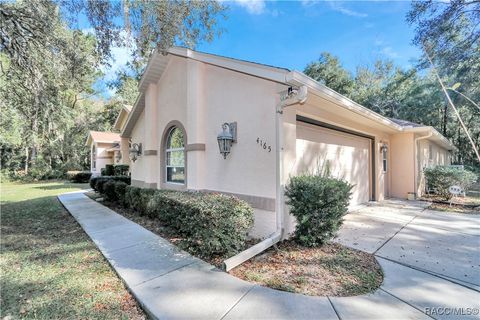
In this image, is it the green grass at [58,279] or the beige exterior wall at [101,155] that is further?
the beige exterior wall at [101,155]

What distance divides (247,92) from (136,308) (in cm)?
476

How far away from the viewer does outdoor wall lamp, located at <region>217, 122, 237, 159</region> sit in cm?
603

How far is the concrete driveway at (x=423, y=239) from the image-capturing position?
3.98 meters

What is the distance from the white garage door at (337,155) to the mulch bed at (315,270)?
A: 2005mm

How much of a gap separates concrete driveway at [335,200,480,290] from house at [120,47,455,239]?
153 cm

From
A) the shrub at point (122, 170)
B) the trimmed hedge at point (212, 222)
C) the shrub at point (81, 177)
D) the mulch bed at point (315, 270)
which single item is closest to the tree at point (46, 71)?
the trimmed hedge at point (212, 222)

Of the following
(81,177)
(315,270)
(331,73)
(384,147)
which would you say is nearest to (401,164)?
(384,147)

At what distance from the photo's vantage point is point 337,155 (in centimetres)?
771

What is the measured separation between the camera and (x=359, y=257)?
435cm

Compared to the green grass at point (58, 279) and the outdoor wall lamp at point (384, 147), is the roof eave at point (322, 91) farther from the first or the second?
the green grass at point (58, 279)

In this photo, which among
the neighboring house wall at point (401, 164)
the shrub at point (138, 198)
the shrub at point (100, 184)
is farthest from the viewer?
the shrub at point (100, 184)

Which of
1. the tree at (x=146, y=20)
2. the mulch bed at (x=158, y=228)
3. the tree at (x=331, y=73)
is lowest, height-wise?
the mulch bed at (x=158, y=228)

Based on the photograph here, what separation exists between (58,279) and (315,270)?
418 centimetres

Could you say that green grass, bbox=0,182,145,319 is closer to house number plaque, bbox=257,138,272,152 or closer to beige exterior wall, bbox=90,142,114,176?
house number plaque, bbox=257,138,272,152
